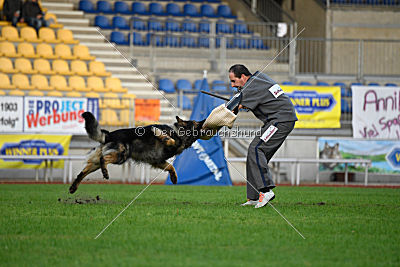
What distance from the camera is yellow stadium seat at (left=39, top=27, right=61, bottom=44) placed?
19.9 metres

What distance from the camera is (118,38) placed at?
70.0ft

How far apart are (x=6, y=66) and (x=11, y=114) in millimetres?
2957

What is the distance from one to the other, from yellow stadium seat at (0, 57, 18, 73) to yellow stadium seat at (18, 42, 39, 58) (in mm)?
573

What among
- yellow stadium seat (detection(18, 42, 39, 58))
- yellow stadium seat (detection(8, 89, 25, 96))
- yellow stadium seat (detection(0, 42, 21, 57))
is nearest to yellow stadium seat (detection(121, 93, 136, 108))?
yellow stadium seat (detection(8, 89, 25, 96))

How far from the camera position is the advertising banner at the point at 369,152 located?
1688 cm

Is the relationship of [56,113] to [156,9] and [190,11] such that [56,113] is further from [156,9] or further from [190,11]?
[190,11]

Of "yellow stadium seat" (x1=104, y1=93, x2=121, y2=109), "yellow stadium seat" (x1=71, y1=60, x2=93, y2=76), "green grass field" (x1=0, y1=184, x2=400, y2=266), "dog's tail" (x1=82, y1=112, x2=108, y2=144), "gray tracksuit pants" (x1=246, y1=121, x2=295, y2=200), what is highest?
"yellow stadium seat" (x1=71, y1=60, x2=93, y2=76)

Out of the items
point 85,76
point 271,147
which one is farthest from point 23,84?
point 271,147

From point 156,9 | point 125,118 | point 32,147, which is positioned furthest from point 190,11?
point 32,147

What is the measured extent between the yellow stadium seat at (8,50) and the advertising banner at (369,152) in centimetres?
955

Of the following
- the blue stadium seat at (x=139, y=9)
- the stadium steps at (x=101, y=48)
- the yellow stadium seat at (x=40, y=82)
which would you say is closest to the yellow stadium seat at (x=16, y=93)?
the yellow stadium seat at (x=40, y=82)

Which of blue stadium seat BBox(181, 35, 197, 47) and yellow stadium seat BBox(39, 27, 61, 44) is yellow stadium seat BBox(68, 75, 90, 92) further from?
blue stadium seat BBox(181, 35, 197, 47)

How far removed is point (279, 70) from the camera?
69.4 feet

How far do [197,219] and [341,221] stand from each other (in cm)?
158
